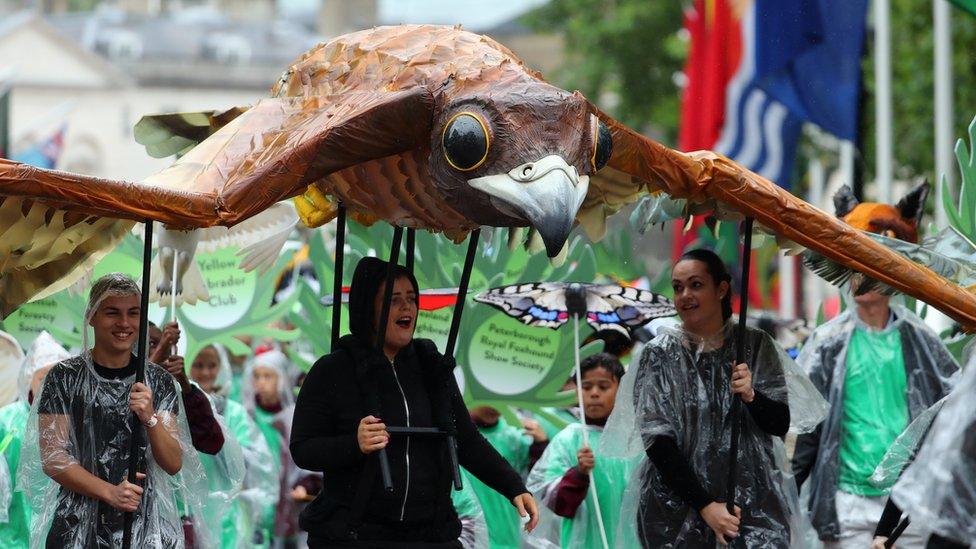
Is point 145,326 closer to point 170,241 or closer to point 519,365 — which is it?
point 170,241

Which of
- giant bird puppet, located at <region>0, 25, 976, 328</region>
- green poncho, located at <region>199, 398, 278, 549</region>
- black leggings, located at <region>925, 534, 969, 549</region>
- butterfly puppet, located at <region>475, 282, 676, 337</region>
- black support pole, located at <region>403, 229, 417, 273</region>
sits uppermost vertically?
giant bird puppet, located at <region>0, 25, 976, 328</region>

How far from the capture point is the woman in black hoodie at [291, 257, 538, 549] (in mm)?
5949

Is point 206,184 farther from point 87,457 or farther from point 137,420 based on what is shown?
point 87,457

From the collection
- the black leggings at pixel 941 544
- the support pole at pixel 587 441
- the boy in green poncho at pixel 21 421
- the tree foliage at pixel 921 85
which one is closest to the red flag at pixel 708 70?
the tree foliage at pixel 921 85

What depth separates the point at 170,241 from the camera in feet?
20.9

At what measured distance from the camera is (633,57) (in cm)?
3112

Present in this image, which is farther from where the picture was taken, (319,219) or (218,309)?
(218,309)

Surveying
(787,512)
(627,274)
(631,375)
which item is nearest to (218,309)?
(627,274)

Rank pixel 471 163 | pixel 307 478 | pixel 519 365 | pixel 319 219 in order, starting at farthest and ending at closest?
1. pixel 307 478
2. pixel 519 365
3. pixel 319 219
4. pixel 471 163

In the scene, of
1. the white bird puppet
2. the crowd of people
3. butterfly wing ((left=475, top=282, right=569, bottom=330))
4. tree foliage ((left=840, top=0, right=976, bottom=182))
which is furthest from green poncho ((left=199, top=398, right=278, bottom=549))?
tree foliage ((left=840, top=0, right=976, bottom=182))

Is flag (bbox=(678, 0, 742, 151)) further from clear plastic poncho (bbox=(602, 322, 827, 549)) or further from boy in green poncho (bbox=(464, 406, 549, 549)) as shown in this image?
clear plastic poncho (bbox=(602, 322, 827, 549))

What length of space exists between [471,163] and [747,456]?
2085mm

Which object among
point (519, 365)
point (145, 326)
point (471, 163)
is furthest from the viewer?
point (519, 365)

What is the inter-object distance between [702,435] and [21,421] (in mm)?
3014
